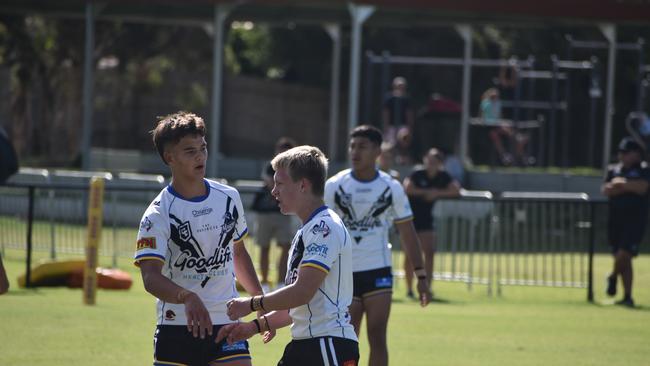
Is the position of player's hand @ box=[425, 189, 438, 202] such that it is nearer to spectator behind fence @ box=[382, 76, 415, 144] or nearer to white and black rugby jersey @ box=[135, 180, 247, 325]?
spectator behind fence @ box=[382, 76, 415, 144]

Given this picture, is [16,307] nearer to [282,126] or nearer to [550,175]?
[550,175]

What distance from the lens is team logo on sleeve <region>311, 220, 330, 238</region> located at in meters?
5.86

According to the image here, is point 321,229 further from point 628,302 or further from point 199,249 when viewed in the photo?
point 628,302

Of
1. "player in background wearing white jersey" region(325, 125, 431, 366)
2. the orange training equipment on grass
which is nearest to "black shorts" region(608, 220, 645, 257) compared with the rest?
the orange training equipment on grass

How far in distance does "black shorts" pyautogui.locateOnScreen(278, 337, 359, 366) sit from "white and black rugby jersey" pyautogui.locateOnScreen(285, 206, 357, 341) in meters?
0.03

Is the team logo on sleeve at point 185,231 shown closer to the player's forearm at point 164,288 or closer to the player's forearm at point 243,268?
the player's forearm at point 164,288

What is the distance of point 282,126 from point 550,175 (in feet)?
62.4

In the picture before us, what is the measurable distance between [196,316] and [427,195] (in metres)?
10.8

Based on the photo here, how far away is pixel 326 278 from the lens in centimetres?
598

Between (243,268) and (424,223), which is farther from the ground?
(243,268)

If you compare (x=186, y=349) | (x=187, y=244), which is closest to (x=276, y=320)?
(x=186, y=349)

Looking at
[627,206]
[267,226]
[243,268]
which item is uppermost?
[243,268]

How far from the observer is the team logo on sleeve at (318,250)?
5.81m

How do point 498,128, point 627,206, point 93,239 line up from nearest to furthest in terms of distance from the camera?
point 93,239 → point 627,206 → point 498,128
